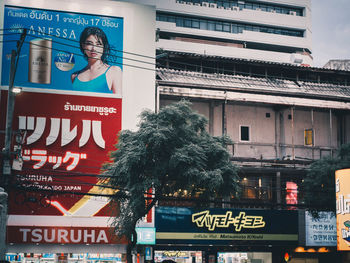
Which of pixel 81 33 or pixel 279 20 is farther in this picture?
pixel 279 20

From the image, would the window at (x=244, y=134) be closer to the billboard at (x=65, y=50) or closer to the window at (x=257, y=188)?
the window at (x=257, y=188)

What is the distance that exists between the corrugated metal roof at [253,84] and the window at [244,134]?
2.76 metres

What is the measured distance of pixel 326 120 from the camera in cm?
3834

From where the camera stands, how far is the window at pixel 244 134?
35875 millimetres

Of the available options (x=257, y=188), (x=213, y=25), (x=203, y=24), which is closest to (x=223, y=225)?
(x=257, y=188)

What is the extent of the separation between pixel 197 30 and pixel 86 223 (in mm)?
33286

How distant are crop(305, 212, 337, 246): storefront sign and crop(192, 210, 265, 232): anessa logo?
117 inches

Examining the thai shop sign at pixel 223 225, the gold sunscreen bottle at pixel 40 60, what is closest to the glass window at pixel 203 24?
the gold sunscreen bottle at pixel 40 60

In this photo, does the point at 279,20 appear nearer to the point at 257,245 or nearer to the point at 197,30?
the point at 197,30

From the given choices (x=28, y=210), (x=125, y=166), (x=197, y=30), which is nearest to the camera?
(x=125, y=166)

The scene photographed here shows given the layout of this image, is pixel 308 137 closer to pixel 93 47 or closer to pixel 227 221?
pixel 227 221

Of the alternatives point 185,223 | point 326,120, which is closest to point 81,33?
point 185,223

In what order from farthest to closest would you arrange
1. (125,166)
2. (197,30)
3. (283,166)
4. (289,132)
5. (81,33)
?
(197,30), (289,132), (283,166), (81,33), (125,166)

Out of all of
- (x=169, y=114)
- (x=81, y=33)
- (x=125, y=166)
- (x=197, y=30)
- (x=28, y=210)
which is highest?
(x=197, y=30)
